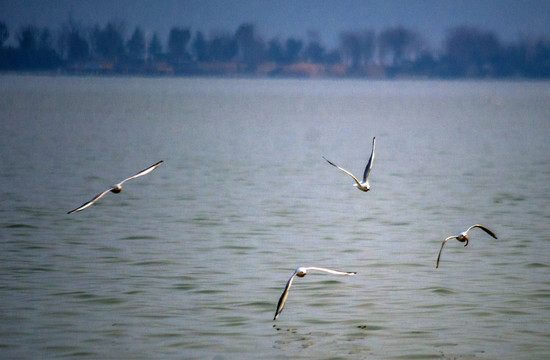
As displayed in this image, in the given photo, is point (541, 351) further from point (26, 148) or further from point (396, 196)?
point (26, 148)

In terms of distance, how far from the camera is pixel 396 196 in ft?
111

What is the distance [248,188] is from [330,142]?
28.0m

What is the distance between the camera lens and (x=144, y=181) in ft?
121

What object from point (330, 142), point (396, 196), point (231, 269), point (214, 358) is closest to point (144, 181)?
point (396, 196)

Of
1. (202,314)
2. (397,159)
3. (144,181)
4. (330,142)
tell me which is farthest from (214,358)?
(330,142)

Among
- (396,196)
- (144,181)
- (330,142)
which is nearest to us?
(396,196)

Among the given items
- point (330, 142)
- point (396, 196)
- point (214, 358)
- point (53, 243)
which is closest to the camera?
point (214, 358)

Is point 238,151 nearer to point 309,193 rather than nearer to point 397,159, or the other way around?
point 397,159

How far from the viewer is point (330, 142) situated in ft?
207

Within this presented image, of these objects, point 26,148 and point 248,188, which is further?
point 26,148

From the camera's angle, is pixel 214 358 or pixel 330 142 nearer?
pixel 214 358

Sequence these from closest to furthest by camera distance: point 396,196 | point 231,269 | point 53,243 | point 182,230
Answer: point 231,269, point 53,243, point 182,230, point 396,196

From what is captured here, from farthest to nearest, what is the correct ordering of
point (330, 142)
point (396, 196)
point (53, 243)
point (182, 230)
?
point (330, 142) → point (396, 196) → point (182, 230) → point (53, 243)

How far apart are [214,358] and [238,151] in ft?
123
